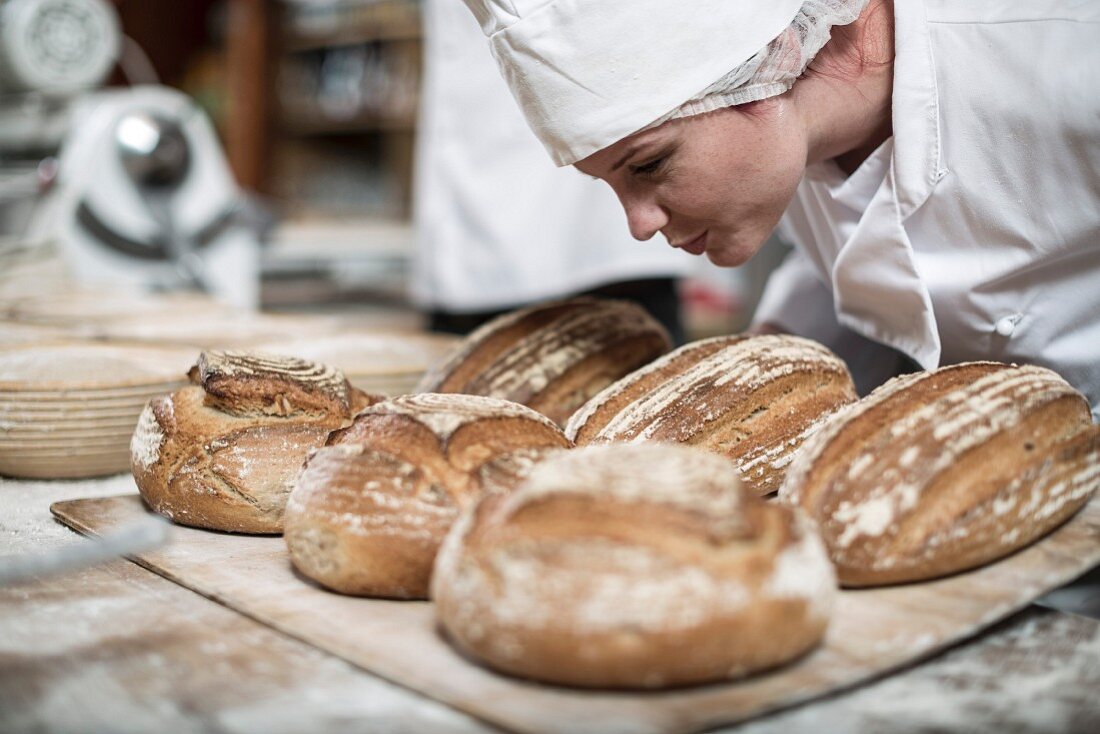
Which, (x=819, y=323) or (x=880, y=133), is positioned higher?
(x=880, y=133)

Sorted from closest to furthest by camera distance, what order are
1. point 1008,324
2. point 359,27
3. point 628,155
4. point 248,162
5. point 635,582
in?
point 635,582 < point 628,155 < point 1008,324 < point 359,27 < point 248,162

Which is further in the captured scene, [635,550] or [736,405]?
[736,405]

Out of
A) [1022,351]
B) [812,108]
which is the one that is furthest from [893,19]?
[1022,351]

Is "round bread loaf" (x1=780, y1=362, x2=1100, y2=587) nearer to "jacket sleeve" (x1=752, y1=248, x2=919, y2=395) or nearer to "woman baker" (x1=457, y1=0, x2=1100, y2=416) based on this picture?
"woman baker" (x1=457, y1=0, x2=1100, y2=416)

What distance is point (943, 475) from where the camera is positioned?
870 mm

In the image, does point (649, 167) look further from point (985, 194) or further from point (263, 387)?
point (263, 387)

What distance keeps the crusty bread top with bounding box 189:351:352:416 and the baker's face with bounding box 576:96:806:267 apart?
1.39 feet

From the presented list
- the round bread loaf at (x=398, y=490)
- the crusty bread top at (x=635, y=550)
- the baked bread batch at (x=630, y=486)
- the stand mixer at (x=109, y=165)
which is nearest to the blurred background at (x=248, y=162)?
the stand mixer at (x=109, y=165)

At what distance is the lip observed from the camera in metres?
1.38

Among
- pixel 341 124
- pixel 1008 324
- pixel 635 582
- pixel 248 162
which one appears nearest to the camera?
pixel 635 582

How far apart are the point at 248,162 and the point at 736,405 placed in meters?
5.75

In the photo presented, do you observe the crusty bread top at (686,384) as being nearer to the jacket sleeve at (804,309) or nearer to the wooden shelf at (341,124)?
the jacket sleeve at (804,309)

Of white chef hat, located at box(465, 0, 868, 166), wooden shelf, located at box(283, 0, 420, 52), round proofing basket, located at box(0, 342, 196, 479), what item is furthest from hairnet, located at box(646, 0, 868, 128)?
wooden shelf, located at box(283, 0, 420, 52)

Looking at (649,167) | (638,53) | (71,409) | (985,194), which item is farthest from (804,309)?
(71,409)
